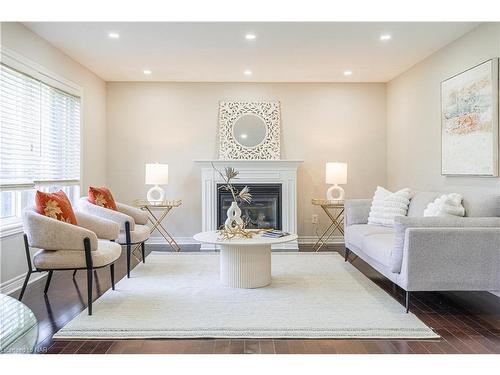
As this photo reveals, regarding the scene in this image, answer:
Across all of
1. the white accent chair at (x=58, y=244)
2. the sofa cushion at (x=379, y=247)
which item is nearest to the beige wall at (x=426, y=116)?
the sofa cushion at (x=379, y=247)

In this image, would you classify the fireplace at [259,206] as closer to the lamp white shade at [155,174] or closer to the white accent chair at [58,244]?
the lamp white shade at [155,174]

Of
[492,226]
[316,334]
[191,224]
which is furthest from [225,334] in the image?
[191,224]

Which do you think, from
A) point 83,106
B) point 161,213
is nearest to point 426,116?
point 161,213

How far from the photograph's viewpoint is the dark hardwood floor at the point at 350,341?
2.47 meters

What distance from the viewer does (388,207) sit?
4.56 m

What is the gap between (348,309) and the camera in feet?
10.5

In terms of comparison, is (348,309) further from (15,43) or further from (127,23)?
(15,43)

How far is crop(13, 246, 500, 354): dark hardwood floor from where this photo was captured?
247cm

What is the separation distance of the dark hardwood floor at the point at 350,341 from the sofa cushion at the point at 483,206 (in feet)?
2.42

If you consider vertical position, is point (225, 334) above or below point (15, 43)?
below

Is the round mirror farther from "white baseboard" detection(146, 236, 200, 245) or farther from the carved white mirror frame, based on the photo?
"white baseboard" detection(146, 236, 200, 245)
